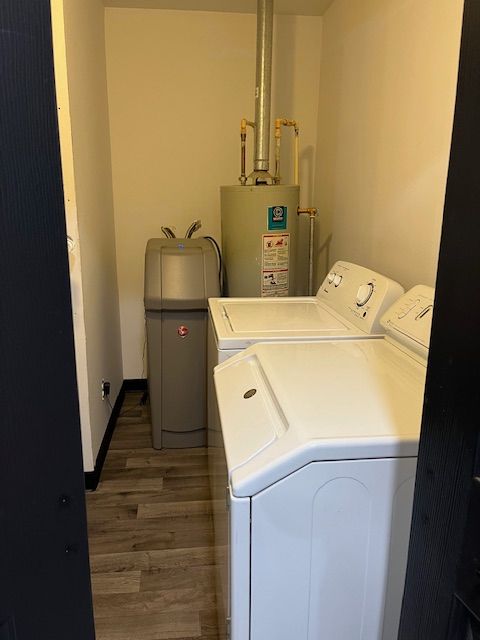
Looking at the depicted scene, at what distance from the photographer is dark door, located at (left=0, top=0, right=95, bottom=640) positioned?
0.44 metres

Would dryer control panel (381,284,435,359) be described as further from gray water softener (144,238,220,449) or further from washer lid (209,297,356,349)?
gray water softener (144,238,220,449)

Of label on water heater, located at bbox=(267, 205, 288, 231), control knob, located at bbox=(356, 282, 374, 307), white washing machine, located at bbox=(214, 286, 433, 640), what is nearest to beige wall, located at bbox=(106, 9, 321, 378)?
label on water heater, located at bbox=(267, 205, 288, 231)

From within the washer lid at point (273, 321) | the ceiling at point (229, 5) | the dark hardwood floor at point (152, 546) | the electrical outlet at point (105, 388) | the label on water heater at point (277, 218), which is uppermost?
the ceiling at point (229, 5)

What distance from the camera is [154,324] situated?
2506mm

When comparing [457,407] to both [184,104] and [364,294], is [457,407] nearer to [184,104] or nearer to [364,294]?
[364,294]

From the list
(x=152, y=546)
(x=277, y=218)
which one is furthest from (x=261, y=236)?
(x=152, y=546)

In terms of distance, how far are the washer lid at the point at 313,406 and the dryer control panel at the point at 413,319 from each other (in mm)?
42

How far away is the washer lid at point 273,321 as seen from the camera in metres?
1.62

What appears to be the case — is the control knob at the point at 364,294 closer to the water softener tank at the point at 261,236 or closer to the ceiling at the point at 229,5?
the water softener tank at the point at 261,236

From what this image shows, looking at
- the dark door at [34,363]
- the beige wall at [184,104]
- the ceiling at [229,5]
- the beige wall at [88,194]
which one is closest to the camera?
the dark door at [34,363]

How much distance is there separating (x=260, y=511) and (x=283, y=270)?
5.56 ft

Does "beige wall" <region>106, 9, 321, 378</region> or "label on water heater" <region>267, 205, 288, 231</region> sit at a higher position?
"beige wall" <region>106, 9, 321, 378</region>

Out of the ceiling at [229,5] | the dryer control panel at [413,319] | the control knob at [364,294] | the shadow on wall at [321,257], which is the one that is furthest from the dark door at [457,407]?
the ceiling at [229,5]

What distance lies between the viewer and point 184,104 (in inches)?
115
